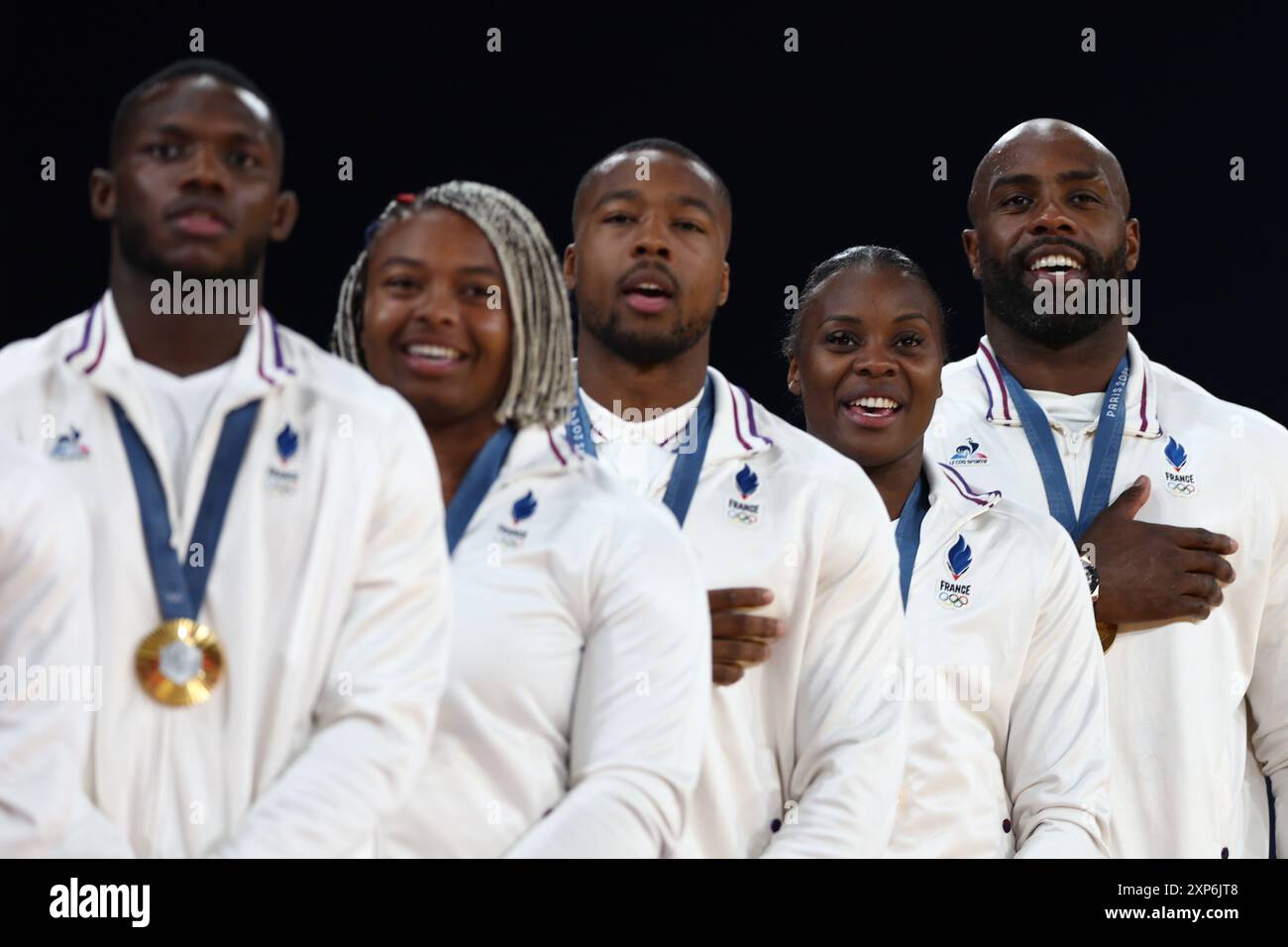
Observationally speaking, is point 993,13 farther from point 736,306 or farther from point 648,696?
point 648,696

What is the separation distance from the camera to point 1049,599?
4008 mm

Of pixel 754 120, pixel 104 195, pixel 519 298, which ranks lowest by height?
pixel 519 298

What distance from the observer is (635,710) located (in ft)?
10.2

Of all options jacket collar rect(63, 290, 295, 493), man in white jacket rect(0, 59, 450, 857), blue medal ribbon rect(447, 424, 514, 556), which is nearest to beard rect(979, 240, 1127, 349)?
blue medal ribbon rect(447, 424, 514, 556)

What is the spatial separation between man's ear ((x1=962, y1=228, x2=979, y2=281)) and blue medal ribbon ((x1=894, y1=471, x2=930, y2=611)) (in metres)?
0.66

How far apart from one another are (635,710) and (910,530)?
3.70ft

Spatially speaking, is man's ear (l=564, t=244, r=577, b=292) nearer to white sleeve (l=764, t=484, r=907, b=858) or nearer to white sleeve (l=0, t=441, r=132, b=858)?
white sleeve (l=764, t=484, r=907, b=858)

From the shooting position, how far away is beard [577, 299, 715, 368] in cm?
363

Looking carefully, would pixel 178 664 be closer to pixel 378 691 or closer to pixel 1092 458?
pixel 378 691

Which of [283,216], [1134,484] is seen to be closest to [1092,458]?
[1134,484]

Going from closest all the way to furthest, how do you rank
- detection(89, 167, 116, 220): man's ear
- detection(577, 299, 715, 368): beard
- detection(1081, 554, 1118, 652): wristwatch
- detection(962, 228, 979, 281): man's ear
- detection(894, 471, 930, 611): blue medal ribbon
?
detection(89, 167, 116, 220): man's ear < detection(577, 299, 715, 368): beard < detection(894, 471, 930, 611): blue medal ribbon < detection(1081, 554, 1118, 652): wristwatch < detection(962, 228, 979, 281): man's ear

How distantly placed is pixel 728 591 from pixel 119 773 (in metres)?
1.13
